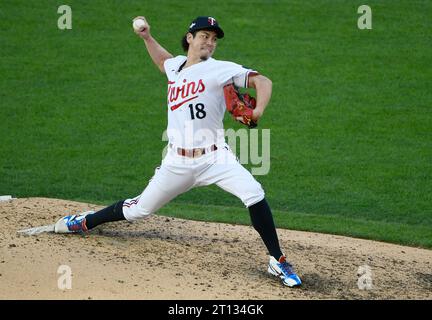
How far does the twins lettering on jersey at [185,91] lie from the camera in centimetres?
596

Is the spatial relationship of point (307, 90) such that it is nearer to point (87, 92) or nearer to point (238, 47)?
point (238, 47)

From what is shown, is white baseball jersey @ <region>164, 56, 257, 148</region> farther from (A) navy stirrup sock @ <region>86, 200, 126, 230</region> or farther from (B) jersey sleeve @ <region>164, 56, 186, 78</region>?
(A) navy stirrup sock @ <region>86, 200, 126, 230</region>

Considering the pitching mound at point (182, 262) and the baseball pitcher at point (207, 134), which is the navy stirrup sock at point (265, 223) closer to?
the baseball pitcher at point (207, 134)

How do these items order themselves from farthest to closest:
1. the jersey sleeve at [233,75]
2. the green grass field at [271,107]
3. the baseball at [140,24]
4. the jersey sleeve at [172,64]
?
the green grass field at [271,107] < the baseball at [140,24] < the jersey sleeve at [172,64] < the jersey sleeve at [233,75]

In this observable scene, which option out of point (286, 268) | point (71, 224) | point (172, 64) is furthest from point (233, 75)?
point (71, 224)

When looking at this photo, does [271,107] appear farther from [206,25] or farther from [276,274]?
[276,274]

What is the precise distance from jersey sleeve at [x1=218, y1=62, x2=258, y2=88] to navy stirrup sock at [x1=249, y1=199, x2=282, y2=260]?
875mm

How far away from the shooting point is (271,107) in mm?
11695

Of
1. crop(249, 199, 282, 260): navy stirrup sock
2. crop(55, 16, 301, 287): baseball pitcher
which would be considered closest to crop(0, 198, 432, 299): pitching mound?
crop(249, 199, 282, 260): navy stirrup sock

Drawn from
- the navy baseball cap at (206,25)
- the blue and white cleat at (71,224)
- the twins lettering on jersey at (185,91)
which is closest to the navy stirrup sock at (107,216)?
the blue and white cleat at (71,224)

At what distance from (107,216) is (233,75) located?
1.57 m

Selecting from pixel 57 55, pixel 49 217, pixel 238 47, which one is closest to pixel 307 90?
pixel 238 47

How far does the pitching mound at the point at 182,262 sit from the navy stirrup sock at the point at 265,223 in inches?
9.4
